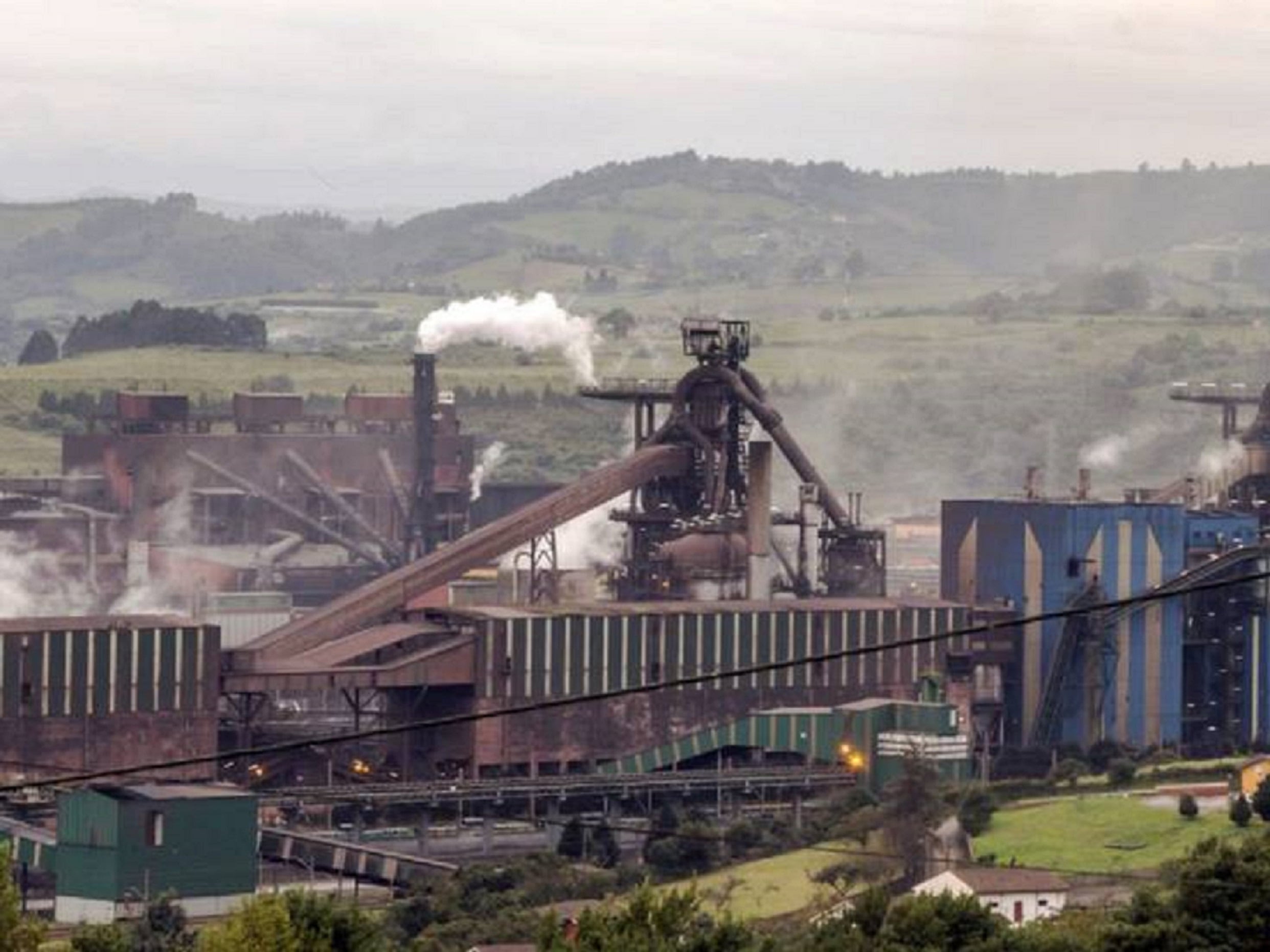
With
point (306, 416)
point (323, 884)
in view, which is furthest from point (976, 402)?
point (323, 884)

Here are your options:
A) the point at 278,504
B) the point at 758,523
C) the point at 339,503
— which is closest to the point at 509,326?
the point at 339,503

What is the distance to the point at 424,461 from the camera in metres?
121

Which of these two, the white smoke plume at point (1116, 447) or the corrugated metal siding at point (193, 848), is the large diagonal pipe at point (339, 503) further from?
the corrugated metal siding at point (193, 848)

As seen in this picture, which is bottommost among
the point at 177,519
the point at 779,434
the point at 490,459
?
the point at 177,519

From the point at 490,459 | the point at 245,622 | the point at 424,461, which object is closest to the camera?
the point at 245,622

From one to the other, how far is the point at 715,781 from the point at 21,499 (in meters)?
47.5

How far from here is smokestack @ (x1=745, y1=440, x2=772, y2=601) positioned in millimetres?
88875

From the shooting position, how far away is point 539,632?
81.9 metres

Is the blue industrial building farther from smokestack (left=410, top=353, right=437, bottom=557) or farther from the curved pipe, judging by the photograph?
smokestack (left=410, top=353, right=437, bottom=557)

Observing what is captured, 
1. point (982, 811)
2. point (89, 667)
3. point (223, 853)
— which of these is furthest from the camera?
point (89, 667)

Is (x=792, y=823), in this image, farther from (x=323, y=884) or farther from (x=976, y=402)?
(x=976, y=402)

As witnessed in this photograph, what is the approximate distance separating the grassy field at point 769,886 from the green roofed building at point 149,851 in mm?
7206

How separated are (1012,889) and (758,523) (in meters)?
30.0

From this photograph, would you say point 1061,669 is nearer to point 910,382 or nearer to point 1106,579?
point 1106,579
